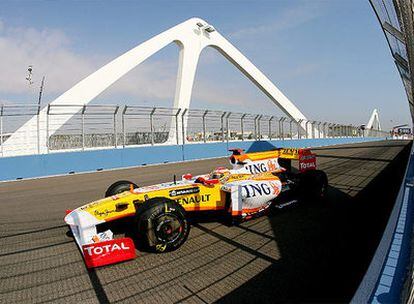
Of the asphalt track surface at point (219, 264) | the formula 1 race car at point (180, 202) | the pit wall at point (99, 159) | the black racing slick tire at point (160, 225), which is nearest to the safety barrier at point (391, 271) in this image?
the asphalt track surface at point (219, 264)

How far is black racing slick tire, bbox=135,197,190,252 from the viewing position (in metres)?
3.34

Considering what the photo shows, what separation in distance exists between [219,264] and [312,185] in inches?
126

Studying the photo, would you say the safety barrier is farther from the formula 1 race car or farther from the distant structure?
the distant structure

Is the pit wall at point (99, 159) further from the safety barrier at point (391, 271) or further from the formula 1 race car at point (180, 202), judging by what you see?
the safety barrier at point (391, 271)

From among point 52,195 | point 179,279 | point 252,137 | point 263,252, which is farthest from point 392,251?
point 252,137

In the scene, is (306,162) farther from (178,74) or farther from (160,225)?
(178,74)

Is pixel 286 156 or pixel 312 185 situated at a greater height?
pixel 286 156

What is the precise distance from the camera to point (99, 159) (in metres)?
13.5

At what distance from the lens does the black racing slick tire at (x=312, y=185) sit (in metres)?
5.71

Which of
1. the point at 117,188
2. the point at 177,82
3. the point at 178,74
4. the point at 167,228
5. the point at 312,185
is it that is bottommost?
the point at 167,228

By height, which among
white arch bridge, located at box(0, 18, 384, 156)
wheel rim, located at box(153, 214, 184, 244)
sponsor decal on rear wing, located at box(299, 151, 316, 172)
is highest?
white arch bridge, located at box(0, 18, 384, 156)

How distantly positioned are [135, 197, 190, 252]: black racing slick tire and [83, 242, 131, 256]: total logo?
9.2 inches

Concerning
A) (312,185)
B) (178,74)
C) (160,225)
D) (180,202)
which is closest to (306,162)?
(312,185)

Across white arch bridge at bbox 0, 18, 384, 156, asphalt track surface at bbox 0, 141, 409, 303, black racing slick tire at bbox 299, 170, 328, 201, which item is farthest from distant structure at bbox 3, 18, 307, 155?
black racing slick tire at bbox 299, 170, 328, 201
